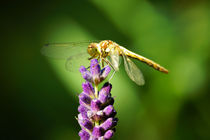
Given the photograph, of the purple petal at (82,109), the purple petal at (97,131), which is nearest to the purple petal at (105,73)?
the purple petal at (82,109)

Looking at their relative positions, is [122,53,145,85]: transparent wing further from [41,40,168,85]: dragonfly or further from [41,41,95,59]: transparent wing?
[41,41,95,59]: transparent wing

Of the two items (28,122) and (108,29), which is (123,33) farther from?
(28,122)

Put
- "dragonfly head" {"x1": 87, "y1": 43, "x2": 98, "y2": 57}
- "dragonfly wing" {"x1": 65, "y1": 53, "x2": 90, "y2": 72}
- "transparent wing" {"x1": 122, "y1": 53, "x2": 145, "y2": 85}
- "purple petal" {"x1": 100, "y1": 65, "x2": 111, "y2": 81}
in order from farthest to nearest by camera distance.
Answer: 1. "dragonfly wing" {"x1": 65, "y1": 53, "x2": 90, "y2": 72}
2. "dragonfly head" {"x1": 87, "y1": 43, "x2": 98, "y2": 57}
3. "transparent wing" {"x1": 122, "y1": 53, "x2": 145, "y2": 85}
4. "purple petal" {"x1": 100, "y1": 65, "x2": 111, "y2": 81}

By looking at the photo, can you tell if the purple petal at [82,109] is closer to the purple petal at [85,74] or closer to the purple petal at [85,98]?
the purple petal at [85,98]

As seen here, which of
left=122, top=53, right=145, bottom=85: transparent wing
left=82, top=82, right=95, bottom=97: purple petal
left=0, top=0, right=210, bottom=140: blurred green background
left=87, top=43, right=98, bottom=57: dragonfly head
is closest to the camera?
left=82, top=82, right=95, bottom=97: purple petal

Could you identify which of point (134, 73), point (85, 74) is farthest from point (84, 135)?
point (134, 73)

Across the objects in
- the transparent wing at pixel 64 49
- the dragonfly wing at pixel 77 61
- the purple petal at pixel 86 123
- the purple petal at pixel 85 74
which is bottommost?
the purple petal at pixel 86 123

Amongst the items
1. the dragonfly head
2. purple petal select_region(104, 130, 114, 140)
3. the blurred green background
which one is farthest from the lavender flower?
the blurred green background

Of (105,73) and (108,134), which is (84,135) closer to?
(108,134)
